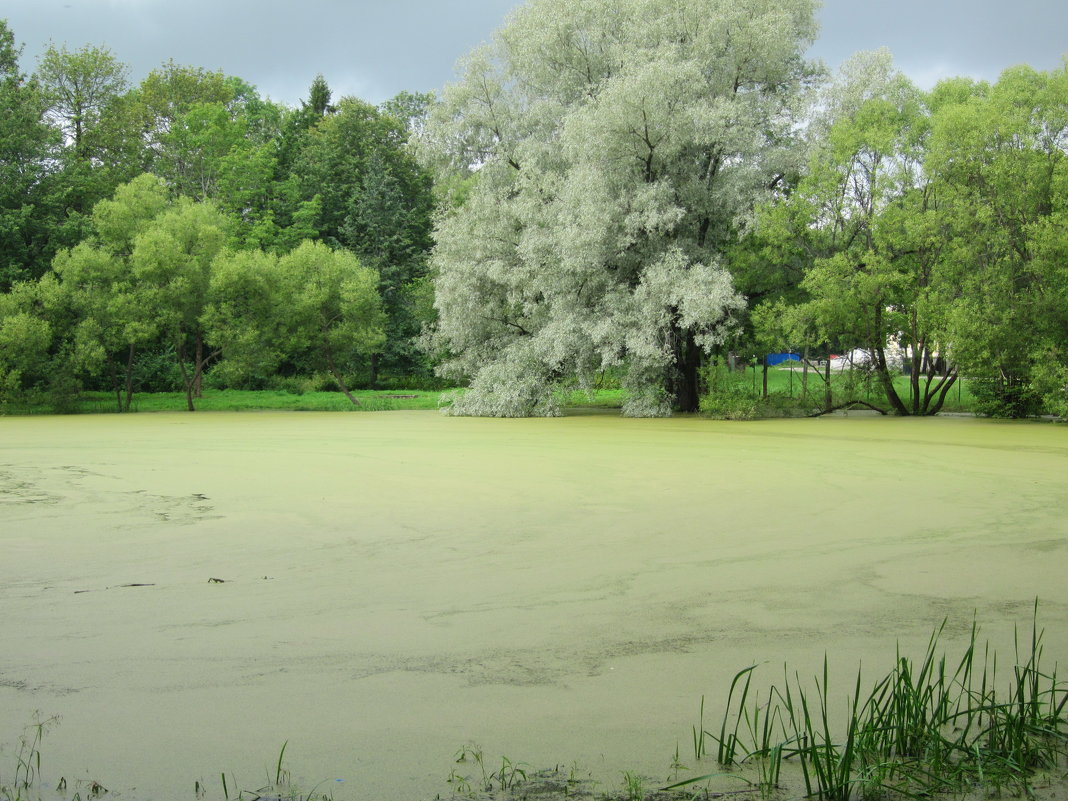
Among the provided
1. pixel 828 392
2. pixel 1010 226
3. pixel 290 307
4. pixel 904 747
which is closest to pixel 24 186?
pixel 290 307

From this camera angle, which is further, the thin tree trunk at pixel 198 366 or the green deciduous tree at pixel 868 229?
the thin tree trunk at pixel 198 366

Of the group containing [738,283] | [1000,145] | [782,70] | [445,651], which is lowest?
[445,651]

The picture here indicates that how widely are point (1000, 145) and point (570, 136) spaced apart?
8.49 meters

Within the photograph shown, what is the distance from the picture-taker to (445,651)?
419cm

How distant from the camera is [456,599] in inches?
203

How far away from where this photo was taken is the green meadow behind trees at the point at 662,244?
18656 mm

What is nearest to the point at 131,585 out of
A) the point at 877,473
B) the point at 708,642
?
Result: the point at 708,642

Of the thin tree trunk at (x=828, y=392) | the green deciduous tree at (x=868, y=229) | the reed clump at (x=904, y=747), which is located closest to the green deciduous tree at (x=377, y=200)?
the thin tree trunk at (x=828, y=392)

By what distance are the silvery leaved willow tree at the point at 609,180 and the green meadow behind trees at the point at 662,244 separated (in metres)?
0.06

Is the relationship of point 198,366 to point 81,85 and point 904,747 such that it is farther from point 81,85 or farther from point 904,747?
point 904,747

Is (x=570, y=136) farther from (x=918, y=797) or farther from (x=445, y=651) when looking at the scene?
(x=918, y=797)

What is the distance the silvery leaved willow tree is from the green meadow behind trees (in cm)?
6

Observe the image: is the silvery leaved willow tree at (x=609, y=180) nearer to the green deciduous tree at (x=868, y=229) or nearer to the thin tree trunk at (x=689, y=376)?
the thin tree trunk at (x=689, y=376)

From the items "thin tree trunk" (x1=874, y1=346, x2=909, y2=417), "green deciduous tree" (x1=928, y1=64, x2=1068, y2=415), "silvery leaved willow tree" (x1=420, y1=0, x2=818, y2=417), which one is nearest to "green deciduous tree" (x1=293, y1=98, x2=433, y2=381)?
"silvery leaved willow tree" (x1=420, y1=0, x2=818, y2=417)
